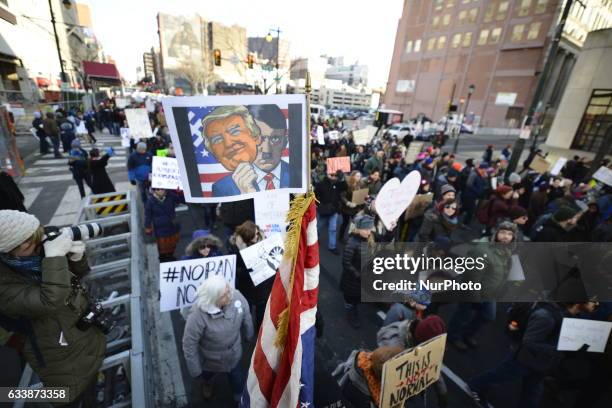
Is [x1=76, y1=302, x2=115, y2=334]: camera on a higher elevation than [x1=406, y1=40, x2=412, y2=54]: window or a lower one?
lower

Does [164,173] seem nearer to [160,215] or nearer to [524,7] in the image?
[160,215]

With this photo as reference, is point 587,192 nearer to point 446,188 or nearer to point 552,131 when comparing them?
point 446,188

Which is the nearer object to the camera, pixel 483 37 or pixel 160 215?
pixel 160 215

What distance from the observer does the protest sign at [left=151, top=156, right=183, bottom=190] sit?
4879mm

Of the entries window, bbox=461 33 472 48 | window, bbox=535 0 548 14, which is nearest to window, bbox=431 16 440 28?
window, bbox=461 33 472 48

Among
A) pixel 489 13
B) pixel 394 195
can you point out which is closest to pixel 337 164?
pixel 394 195

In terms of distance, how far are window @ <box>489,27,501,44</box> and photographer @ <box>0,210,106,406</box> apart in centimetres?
5329

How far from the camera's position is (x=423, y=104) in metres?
49.8

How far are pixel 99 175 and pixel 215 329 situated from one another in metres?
5.83

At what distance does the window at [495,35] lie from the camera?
3975 cm

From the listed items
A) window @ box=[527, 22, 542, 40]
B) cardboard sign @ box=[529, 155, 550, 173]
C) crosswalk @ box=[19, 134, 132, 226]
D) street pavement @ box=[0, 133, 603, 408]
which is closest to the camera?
street pavement @ box=[0, 133, 603, 408]

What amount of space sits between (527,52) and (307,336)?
50280mm

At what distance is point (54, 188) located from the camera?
9.20m

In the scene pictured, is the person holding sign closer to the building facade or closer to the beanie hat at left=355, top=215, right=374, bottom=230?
the beanie hat at left=355, top=215, right=374, bottom=230
